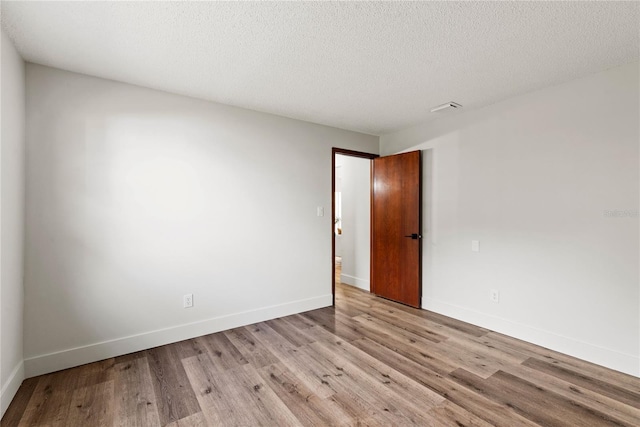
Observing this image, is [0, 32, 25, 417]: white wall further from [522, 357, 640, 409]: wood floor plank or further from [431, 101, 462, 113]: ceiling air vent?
[522, 357, 640, 409]: wood floor plank

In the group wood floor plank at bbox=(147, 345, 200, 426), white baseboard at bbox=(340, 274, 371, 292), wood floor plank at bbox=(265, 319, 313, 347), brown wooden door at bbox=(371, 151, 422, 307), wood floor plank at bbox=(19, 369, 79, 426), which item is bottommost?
wood floor plank at bbox=(265, 319, 313, 347)

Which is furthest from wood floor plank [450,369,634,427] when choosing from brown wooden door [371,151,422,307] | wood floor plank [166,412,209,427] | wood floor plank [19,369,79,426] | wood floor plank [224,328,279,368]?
wood floor plank [19,369,79,426]

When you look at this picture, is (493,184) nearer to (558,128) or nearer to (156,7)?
(558,128)

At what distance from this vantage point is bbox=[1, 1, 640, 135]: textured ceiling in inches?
67.7

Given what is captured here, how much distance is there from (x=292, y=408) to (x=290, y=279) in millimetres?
1825

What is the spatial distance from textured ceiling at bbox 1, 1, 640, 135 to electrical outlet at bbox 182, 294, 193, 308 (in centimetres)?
200

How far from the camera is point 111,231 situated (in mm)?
2584

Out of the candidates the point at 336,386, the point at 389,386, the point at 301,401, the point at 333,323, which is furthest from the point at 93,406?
the point at 333,323

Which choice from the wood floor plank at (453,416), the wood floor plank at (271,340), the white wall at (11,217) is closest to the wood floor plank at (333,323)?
the wood floor plank at (271,340)

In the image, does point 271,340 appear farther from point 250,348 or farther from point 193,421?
point 193,421

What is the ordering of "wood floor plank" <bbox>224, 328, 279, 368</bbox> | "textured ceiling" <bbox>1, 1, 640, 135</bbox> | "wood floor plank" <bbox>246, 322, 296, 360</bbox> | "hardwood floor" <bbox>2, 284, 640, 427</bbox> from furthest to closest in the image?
"wood floor plank" <bbox>246, 322, 296, 360</bbox>, "wood floor plank" <bbox>224, 328, 279, 368</bbox>, "hardwood floor" <bbox>2, 284, 640, 427</bbox>, "textured ceiling" <bbox>1, 1, 640, 135</bbox>

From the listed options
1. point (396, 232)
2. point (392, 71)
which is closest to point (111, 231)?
point (392, 71)

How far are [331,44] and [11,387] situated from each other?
317cm

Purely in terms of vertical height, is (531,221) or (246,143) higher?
(246,143)
